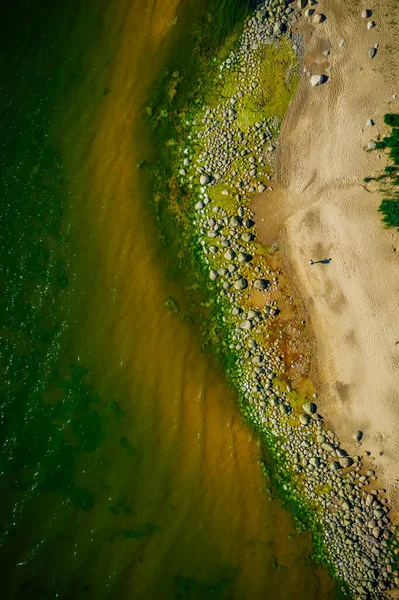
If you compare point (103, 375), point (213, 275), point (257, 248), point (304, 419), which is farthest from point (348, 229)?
point (103, 375)

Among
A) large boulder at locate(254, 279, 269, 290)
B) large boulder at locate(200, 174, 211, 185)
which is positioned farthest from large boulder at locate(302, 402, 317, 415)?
large boulder at locate(200, 174, 211, 185)

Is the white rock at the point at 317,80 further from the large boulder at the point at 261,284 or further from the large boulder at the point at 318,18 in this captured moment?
the large boulder at the point at 261,284

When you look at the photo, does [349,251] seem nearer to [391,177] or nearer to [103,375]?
[391,177]

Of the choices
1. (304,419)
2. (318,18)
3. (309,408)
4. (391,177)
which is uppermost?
(318,18)

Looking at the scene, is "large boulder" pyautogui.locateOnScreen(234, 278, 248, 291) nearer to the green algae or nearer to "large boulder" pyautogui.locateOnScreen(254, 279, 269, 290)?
"large boulder" pyautogui.locateOnScreen(254, 279, 269, 290)

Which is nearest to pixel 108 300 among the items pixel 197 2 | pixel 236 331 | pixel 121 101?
pixel 236 331

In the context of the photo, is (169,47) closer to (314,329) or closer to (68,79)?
(68,79)
